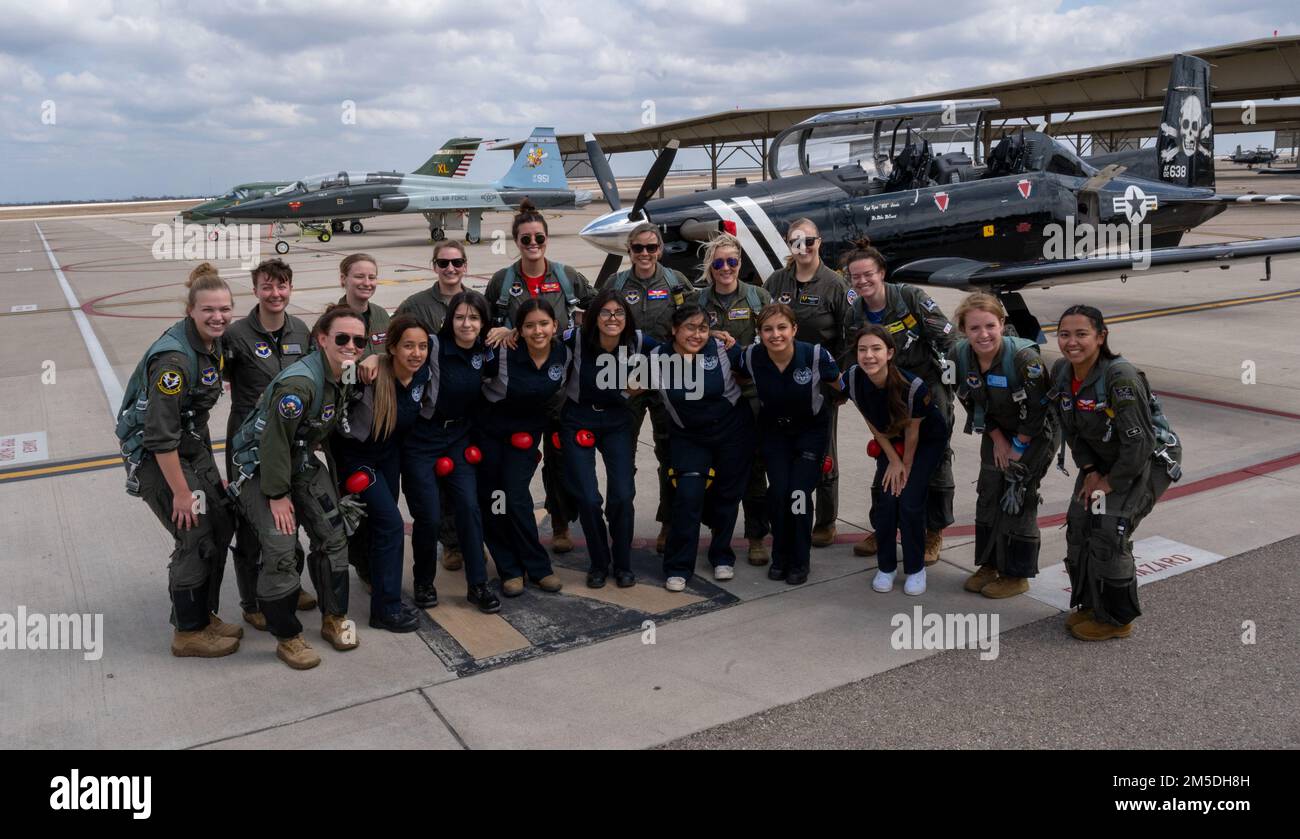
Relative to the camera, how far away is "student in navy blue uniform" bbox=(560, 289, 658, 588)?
4684 mm

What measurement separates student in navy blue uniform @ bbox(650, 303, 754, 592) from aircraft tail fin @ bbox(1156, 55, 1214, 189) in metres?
10.2

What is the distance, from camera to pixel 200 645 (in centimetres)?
414

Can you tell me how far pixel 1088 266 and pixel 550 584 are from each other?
257 inches

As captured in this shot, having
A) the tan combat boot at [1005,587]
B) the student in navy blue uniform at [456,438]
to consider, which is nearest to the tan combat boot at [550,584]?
the student in navy blue uniform at [456,438]

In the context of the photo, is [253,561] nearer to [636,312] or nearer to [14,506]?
[636,312]

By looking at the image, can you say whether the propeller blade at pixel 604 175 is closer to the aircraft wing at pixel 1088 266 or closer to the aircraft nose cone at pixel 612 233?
the aircraft nose cone at pixel 612 233

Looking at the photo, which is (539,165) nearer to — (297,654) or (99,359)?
(99,359)

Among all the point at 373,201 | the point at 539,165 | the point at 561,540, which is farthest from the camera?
the point at 539,165

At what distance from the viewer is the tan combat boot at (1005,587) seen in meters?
4.62

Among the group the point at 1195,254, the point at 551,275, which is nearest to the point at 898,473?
the point at 551,275

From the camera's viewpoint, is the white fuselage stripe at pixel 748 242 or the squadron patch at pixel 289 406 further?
the white fuselage stripe at pixel 748 242

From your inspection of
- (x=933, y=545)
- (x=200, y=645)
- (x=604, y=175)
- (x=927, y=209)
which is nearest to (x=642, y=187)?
(x=604, y=175)

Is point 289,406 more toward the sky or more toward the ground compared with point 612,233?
more toward the ground
